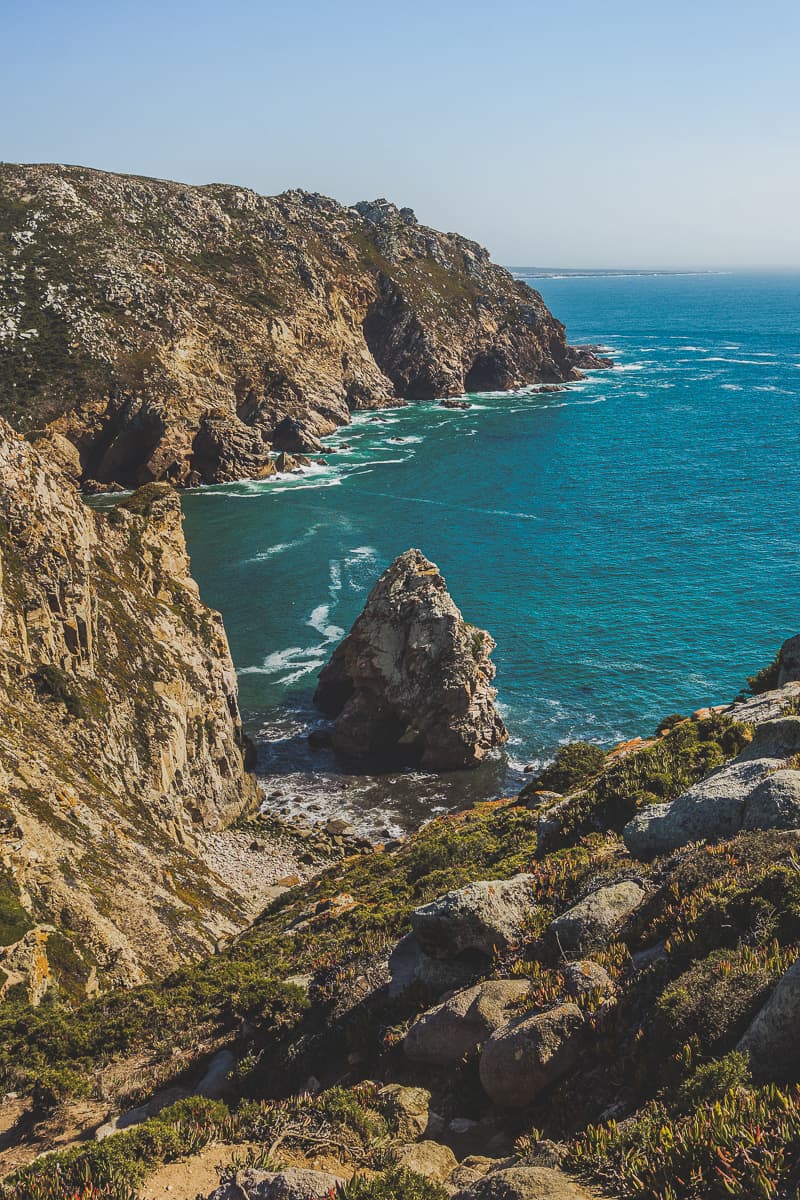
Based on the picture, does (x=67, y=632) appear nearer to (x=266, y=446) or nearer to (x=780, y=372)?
(x=266, y=446)

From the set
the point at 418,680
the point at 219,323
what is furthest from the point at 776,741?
the point at 219,323

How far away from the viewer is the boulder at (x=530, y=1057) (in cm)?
1216

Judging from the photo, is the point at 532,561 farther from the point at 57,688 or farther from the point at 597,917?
the point at 597,917

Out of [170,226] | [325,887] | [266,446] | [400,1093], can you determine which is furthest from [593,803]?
[170,226]

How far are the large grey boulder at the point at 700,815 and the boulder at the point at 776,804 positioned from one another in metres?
0.44

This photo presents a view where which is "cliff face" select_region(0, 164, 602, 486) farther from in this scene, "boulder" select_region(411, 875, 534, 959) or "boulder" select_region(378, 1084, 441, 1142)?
"boulder" select_region(378, 1084, 441, 1142)

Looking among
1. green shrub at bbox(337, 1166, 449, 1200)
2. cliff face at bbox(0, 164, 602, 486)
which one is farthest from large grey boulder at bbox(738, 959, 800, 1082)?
cliff face at bbox(0, 164, 602, 486)

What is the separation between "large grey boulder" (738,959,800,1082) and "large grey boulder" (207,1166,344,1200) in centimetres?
541

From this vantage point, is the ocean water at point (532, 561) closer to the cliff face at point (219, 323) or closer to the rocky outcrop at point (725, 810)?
the cliff face at point (219, 323)

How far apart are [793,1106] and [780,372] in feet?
658

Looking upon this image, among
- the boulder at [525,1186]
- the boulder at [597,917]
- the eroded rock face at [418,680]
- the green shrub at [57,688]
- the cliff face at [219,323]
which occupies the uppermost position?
the cliff face at [219,323]

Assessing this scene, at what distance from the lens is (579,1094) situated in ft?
38.9

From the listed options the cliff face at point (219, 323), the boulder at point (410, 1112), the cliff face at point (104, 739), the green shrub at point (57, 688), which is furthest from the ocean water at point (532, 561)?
the boulder at point (410, 1112)

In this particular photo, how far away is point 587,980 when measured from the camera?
13305mm
